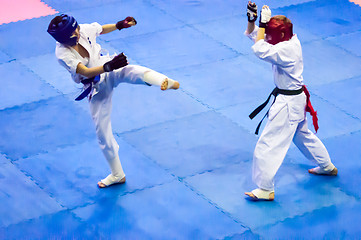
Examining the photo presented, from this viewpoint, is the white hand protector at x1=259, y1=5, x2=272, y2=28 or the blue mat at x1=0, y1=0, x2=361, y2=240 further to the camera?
the blue mat at x1=0, y1=0, x2=361, y2=240

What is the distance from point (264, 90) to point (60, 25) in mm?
3639

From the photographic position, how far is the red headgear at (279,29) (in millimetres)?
5293

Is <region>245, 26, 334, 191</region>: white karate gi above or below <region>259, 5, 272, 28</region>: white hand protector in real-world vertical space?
below

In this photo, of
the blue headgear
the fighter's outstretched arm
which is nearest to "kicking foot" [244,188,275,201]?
the fighter's outstretched arm

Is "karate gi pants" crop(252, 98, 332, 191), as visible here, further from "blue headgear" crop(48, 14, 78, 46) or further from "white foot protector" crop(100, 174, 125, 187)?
"blue headgear" crop(48, 14, 78, 46)

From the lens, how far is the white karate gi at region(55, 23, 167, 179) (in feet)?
17.0

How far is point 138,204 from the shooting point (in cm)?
589

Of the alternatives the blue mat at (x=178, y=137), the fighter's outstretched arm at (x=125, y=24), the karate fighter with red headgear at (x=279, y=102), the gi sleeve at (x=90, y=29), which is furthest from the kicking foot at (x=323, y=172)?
the gi sleeve at (x=90, y=29)

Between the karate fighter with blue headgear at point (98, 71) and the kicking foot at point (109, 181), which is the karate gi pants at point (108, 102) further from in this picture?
the kicking foot at point (109, 181)

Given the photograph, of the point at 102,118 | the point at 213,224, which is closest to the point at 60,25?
the point at 102,118

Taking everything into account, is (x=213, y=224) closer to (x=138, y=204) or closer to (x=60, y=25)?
(x=138, y=204)

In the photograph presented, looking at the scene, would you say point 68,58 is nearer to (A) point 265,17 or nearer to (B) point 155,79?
(B) point 155,79

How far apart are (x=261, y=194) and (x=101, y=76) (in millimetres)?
1969

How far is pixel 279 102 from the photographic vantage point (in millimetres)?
5562
